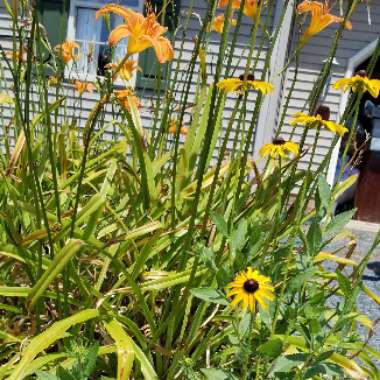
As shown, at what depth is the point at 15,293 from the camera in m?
1.28

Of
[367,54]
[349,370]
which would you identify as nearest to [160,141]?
[349,370]

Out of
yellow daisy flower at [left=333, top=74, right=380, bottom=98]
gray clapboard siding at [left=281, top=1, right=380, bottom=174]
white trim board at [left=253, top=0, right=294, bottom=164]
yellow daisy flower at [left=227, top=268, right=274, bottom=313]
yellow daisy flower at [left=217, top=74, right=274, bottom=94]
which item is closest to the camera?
yellow daisy flower at [left=227, top=268, right=274, bottom=313]

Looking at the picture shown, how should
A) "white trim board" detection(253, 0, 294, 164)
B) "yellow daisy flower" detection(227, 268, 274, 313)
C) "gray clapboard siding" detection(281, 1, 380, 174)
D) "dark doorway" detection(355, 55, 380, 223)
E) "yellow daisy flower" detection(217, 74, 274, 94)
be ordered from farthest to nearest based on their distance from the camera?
1. "dark doorway" detection(355, 55, 380, 223)
2. "gray clapboard siding" detection(281, 1, 380, 174)
3. "white trim board" detection(253, 0, 294, 164)
4. "yellow daisy flower" detection(217, 74, 274, 94)
5. "yellow daisy flower" detection(227, 268, 274, 313)

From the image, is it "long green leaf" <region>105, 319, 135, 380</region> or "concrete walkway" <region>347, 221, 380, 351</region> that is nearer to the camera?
"long green leaf" <region>105, 319, 135, 380</region>

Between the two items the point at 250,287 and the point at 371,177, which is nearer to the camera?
the point at 250,287

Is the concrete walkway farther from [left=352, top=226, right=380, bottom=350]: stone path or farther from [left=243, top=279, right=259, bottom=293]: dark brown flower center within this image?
[left=243, top=279, right=259, bottom=293]: dark brown flower center

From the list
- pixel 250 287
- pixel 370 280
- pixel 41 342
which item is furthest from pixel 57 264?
pixel 370 280

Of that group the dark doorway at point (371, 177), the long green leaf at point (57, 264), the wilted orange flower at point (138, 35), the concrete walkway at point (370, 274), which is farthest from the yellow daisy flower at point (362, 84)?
the dark doorway at point (371, 177)

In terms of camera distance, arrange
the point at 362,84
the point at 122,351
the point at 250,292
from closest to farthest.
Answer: the point at 250,292 → the point at 122,351 → the point at 362,84

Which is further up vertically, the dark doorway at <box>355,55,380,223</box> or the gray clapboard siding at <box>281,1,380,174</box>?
the gray clapboard siding at <box>281,1,380,174</box>

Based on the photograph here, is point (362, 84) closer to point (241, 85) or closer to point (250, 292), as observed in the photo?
point (241, 85)

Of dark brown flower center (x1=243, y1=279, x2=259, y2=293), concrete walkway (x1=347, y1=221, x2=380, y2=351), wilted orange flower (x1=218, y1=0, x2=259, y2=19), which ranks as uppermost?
wilted orange flower (x1=218, y1=0, x2=259, y2=19)

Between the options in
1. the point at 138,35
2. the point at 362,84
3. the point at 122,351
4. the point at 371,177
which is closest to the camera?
the point at 138,35

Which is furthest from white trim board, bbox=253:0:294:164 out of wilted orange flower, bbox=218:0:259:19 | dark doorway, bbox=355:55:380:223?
wilted orange flower, bbox=218:0:259:19
